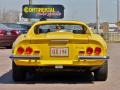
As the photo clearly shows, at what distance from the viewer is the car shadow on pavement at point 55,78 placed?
39.4 feet

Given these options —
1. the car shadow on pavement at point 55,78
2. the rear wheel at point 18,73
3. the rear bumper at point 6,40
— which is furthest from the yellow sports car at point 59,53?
the rear bumper at point 6,40

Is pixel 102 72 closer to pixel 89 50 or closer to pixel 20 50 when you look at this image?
pixel 89 50

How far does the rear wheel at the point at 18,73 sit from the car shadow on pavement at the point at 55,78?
0.14 metres

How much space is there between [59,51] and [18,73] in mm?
1221

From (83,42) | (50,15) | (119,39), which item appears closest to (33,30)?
(83,42)

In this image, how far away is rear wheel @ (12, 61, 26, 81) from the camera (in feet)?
38.9

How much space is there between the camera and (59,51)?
11477 mm

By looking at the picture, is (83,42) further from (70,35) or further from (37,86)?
(37,86)

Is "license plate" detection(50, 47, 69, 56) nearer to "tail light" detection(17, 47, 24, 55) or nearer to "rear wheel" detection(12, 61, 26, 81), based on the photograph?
"tail light" detection(17, 47, 24, 55)

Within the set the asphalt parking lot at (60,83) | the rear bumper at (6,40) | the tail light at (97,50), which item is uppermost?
the tail light at (97,50)

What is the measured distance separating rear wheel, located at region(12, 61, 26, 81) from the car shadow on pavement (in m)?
0.14

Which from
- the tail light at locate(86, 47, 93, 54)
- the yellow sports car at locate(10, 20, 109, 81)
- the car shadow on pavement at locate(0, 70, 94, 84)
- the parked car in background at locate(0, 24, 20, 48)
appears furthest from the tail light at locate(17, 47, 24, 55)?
the parked car in background at locate(0, 24, 20, 48)

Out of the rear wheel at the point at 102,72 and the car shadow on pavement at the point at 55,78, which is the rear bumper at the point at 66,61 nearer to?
the rear wheel at the point at 102,72

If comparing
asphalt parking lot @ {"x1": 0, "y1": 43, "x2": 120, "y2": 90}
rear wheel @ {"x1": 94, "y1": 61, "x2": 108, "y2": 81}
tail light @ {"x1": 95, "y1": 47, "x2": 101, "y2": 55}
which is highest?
tail light @ {"x1": 95, "y1": 47, "x2": 101, "y2": 55}
